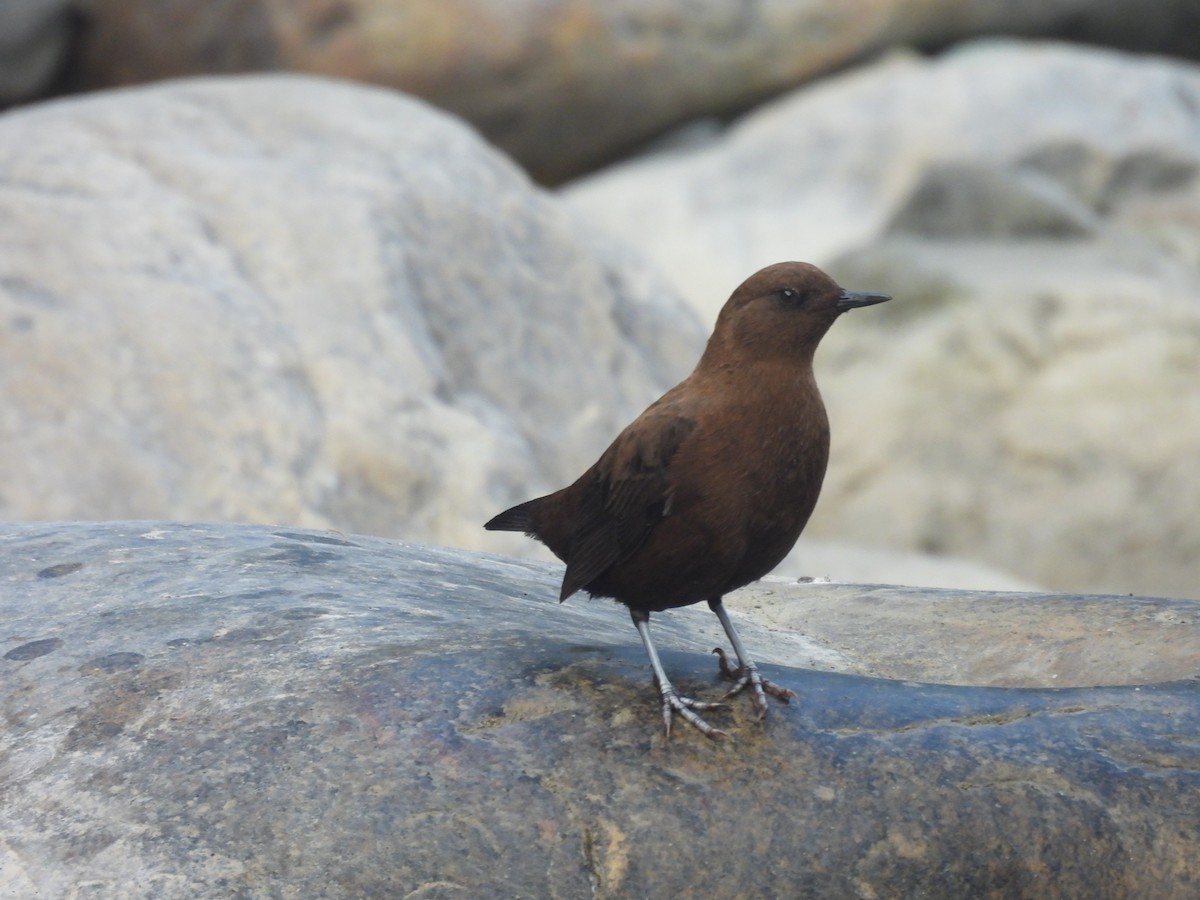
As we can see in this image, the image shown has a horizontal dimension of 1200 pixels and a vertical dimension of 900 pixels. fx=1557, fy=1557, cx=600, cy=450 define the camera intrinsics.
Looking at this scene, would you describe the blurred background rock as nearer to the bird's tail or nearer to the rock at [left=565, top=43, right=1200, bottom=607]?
the rock at [left=565, top=43, right=1200, bottom=607]

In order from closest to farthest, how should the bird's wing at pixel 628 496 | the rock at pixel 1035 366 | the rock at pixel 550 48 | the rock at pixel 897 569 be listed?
the bird's wing at pixel 628 496 → the rock at pixel 897 569 → the rock at pixel 1035 366 → the rock at pixel 550 48

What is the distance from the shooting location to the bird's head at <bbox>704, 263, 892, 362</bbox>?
359 cm

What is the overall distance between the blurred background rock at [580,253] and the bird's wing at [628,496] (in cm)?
244

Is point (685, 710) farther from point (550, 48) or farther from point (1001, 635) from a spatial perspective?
point (550, 48)

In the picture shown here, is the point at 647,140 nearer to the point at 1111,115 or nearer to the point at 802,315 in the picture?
the point at 1111,115

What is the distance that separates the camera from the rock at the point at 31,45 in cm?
1305

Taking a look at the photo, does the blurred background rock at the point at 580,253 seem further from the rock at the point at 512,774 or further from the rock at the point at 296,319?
the rock at the point at 512,774

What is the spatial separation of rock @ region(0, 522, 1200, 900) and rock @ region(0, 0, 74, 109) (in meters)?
10.8

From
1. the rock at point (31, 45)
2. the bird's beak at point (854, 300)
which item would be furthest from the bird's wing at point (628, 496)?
the rock at point (31, 45)

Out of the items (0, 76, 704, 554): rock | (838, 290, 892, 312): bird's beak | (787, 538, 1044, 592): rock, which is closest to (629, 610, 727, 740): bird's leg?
(838, 290, 892, 312): bird's beak

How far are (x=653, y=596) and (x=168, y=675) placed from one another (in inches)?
42.7

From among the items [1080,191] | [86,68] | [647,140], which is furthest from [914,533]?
[86,68]

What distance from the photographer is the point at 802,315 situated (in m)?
3.63

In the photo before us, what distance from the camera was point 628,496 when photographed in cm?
358
